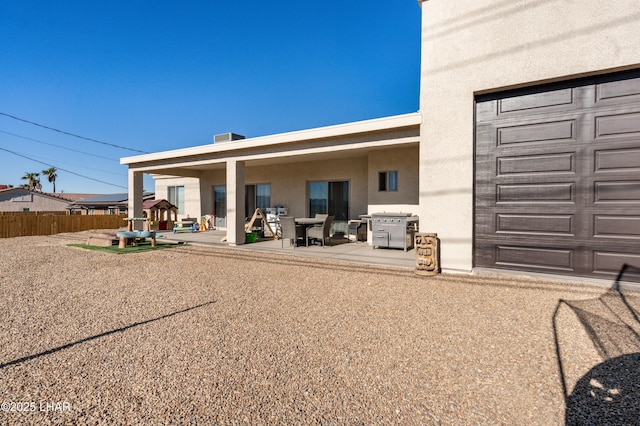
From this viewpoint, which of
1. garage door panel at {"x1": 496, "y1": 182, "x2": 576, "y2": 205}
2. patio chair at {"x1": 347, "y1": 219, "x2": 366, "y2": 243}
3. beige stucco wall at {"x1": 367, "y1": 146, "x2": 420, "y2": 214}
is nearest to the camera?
garage door panel at {"x1": 496, "y1": 182, "x2": 576, "y2": 205}

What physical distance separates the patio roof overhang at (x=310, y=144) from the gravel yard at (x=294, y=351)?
3.30 m

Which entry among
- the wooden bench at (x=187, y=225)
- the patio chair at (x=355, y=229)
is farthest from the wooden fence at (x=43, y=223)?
the patio chair at (x=355, y=229)

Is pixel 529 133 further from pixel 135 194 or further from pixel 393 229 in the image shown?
pixel 135 194

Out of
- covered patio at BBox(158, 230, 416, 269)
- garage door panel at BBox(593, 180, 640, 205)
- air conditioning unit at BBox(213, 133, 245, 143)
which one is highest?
air conditioning unit at BBox(213, 133, 245, 143)

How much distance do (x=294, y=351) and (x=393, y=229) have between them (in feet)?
20.2

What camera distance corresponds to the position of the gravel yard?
1.95 meters

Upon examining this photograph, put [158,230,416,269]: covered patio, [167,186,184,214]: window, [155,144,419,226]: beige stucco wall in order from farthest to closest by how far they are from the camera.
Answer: [167,186,184,214]: window < [155,144,419,226]: beige stucco wall < [158,230,416,269]: covered patio

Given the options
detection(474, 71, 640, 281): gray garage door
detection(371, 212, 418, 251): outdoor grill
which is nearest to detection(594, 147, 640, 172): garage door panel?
detection(474, 71, 640, 281): gray garage door

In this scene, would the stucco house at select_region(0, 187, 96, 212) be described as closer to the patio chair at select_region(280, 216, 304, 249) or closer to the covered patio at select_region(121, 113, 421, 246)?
the covered patio at select_region(121, 113, 421, 246)

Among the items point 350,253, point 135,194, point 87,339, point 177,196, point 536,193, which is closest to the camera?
point 87,339

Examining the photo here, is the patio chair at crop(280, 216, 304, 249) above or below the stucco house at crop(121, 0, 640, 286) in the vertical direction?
below

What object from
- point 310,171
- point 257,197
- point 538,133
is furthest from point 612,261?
point 257,197

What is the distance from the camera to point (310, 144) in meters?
8.05

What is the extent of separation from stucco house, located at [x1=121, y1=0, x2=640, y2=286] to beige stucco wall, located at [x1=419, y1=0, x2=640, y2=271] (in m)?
0.02
